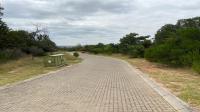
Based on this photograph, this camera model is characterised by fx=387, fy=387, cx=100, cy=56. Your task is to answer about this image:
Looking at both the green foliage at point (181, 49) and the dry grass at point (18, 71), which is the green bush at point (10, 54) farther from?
the green foliage at point (181, 49)

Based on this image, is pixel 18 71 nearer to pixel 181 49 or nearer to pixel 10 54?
pixel 181 49

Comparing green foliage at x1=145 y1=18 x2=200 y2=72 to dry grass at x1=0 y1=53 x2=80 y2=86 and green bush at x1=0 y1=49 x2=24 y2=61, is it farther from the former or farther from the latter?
green bush at x1=0 y1=49 x2=24 y2=61

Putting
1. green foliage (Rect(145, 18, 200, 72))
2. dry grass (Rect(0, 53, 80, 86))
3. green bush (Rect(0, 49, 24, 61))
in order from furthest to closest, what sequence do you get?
green bush (Rect(0, 49, 24, 61)), green foliage (Rect(145, 18, 200, 72)), dry grass (Rect(0, 53, 80, 86))

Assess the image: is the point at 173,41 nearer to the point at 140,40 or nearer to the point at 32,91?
the point at 32,91

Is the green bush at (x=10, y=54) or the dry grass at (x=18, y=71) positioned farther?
the green bush at (x=10, y=54)

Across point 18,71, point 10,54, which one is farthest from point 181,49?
point 10,54

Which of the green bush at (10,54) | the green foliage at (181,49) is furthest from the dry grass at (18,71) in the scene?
the green foliage at (181,49)

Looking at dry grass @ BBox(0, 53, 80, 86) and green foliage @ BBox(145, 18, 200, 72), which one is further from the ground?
green foliage @ BBox(145, 18, 200, 72)

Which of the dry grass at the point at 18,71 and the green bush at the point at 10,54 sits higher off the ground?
the green bush at the point at 10,54

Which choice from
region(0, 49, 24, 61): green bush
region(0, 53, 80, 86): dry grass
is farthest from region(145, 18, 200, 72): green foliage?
region(0, 49, 24, 61): green bush

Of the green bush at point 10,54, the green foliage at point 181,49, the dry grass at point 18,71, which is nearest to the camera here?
Answer: the dry grass at point 18,71

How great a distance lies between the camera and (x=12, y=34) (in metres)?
49.2

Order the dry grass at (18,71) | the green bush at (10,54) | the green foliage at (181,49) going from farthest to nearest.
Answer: the green bush at (10,54), the green foliage at (181,49), the dry grass at (18,71)

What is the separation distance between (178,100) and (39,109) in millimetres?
4658
